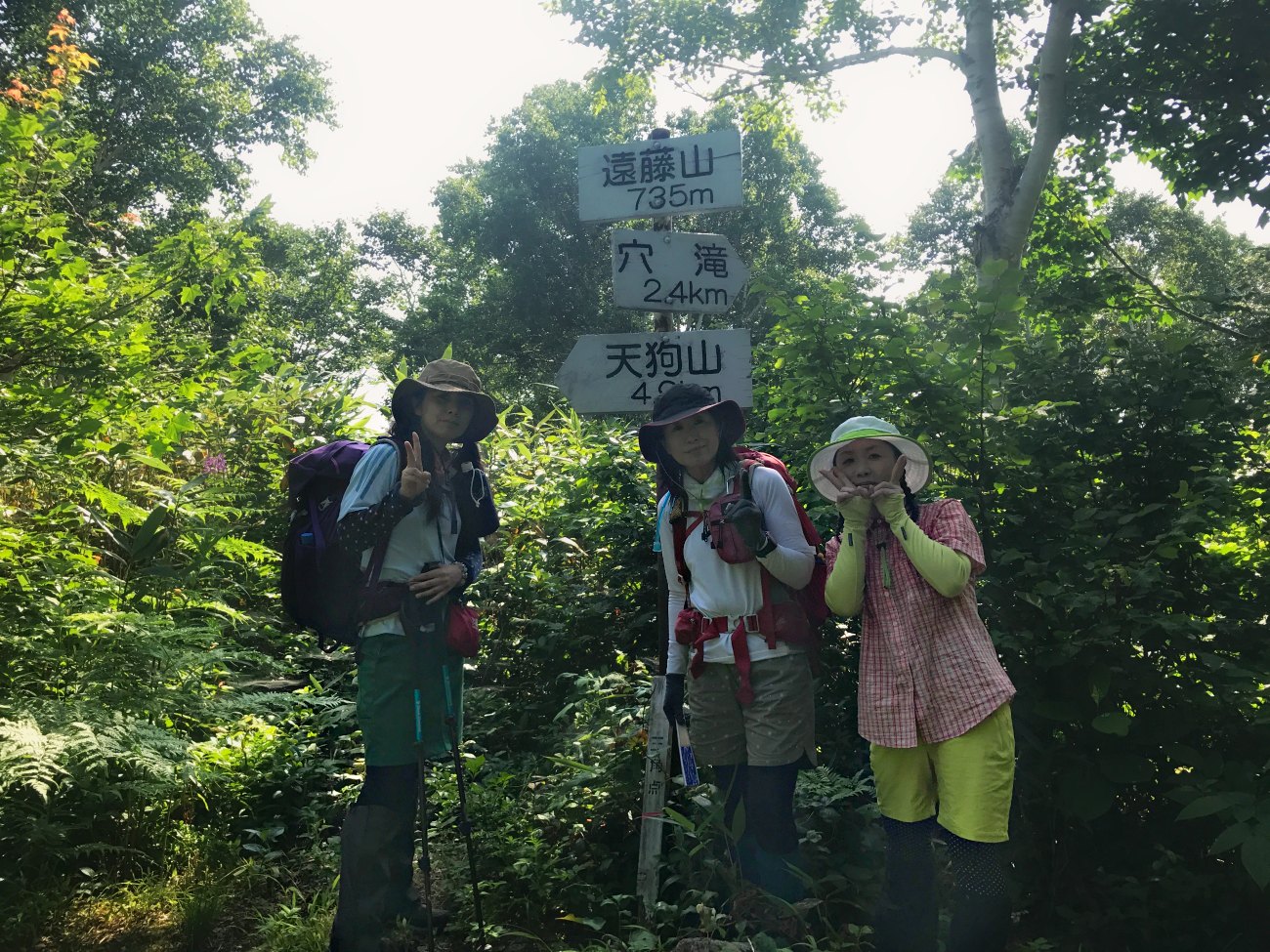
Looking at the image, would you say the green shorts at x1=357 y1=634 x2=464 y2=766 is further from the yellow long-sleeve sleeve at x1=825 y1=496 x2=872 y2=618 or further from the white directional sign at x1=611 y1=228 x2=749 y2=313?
the white directional sign at x1=611 y1=228 x2=749 y2=313

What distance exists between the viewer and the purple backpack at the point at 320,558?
3.10m

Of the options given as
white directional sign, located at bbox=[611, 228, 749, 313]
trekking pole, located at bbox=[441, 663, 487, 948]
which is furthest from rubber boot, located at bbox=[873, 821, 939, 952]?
white directional sign, located at bbox=[611, 228, 749, 313]

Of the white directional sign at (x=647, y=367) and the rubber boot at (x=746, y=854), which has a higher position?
the white directional sign at (x=647, y=367)

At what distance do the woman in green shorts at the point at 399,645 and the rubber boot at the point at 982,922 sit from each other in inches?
69.6

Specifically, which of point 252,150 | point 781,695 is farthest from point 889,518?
point 252,150

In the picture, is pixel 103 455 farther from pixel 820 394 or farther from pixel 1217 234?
pixel 1217 234

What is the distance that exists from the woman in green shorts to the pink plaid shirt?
4.83ft

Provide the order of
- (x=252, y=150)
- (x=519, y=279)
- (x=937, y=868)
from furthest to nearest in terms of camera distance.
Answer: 1. (x=519, y=279)
2. (x=252, y=150)
3. (x=937, y=868)

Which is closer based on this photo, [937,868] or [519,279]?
[937,868]

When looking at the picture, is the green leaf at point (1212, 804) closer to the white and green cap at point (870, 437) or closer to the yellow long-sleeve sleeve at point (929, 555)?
the yellow long-sleeve sleeve at point (929, 555)

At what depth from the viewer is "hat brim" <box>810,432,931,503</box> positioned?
285 cm

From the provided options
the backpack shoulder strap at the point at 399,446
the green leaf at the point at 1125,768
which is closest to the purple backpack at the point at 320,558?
the backpack shoulder strap at the point at 399,446

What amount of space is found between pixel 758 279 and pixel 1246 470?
2.16 metres

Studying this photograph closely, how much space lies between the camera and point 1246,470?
3.56 meters
